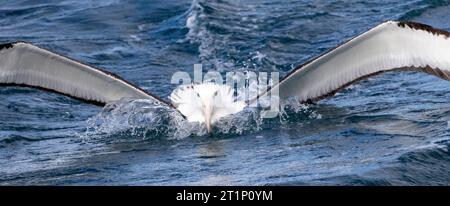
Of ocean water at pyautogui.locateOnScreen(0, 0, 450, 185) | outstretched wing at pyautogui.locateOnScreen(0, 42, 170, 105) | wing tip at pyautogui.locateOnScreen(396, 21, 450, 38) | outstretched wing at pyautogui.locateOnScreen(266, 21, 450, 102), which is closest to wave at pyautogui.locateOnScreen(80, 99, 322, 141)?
ocean water at pyautogui.locateOnScreen(0, 0, 450, 185)

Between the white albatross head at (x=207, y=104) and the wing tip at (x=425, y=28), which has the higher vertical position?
the wing tip at (x=425, y=28)

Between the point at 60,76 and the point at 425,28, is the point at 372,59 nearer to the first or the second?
the point at 425,28

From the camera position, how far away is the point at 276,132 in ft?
40.5

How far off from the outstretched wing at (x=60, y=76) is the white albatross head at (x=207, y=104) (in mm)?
397

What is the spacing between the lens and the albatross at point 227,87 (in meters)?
11.9

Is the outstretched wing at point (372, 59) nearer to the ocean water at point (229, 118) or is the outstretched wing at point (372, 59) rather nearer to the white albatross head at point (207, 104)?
the ocean water at point (229, 118)

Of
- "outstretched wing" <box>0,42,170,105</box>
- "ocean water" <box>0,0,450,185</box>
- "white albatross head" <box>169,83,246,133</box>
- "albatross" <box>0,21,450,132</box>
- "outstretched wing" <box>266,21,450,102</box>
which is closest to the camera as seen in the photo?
"ocean water" <box>0,0,450,185</box>

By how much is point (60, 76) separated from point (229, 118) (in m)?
2.30

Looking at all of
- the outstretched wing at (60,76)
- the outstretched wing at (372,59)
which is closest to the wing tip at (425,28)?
the outstretched wing at (372,59)

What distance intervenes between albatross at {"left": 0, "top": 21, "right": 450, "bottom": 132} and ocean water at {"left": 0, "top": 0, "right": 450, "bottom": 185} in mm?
226

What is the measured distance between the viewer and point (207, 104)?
12445 millimetres

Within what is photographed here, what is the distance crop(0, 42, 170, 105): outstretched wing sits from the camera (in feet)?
41.5

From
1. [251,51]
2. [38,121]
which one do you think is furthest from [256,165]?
[251,51]

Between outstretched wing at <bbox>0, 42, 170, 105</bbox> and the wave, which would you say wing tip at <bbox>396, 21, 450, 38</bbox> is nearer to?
the wave
